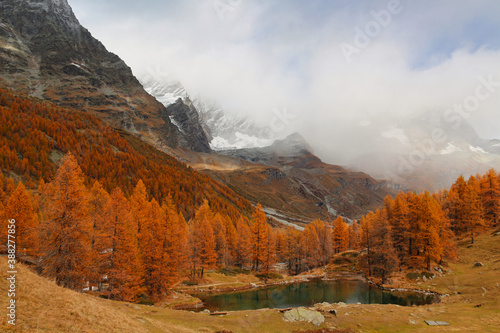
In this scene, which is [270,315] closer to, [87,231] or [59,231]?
[87,231]

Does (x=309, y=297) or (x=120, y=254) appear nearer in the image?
(x=120, y=254)

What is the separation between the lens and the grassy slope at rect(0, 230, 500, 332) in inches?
618

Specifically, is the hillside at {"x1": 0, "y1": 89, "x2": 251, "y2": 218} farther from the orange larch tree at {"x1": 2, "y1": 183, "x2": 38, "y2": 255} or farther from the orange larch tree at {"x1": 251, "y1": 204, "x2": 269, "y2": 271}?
the orange larch tree at {"x1": 251, "y1": 204, "x2": 269, "y2": 271}

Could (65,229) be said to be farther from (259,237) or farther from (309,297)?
(259,237)

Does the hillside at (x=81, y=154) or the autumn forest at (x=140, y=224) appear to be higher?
the hillside at (x=81, y=154)

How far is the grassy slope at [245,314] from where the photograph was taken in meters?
15.7

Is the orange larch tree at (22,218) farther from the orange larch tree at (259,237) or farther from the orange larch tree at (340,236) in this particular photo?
the orange larch tree at (340,236)

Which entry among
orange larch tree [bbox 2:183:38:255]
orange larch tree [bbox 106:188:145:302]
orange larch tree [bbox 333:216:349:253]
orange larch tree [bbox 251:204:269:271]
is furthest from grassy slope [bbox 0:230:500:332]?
orange larch tree [bbox 333:216:349:253]

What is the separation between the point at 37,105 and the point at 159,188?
3566 inches

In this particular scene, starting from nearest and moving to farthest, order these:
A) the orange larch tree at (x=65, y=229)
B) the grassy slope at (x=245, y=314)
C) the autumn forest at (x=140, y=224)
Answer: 1. the grassy slope at (x=245, y=314)
2. the orange larch tree at (x=65, y=229)
3. the autumn forest at (x=140, y=224)

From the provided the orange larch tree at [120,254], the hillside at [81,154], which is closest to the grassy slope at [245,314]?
the orange larch tree at [120,254]

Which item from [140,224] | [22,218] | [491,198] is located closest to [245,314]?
[140,224]

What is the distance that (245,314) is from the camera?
33094mm

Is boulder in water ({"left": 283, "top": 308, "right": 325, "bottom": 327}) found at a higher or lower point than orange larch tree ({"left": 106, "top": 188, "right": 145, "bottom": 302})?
lower
